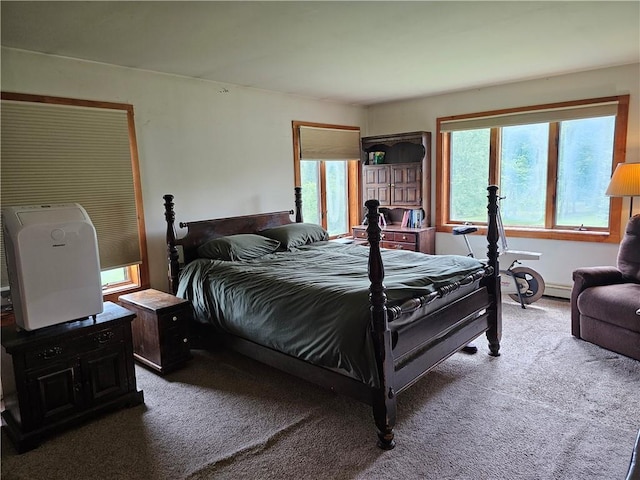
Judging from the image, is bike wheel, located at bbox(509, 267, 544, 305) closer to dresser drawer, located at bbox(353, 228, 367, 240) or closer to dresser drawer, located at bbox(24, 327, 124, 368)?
dresser drawer, located at bbox(353, 228, 367, 240)

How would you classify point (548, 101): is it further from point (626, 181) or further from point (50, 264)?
point (50, 264)

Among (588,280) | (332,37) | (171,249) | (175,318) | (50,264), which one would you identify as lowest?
(175,318)

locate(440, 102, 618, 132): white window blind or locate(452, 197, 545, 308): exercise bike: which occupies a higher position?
locate(440, 102, 618, 132): white window blind

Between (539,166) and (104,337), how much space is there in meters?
4.71

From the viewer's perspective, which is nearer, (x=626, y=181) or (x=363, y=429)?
(x=363, y=429)

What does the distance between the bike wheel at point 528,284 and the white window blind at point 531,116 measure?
167 cm

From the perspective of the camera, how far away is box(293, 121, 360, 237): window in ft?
17.7

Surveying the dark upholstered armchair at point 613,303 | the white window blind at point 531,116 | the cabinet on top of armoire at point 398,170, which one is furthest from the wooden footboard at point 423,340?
the cabinet on top of armoire at point 398,170

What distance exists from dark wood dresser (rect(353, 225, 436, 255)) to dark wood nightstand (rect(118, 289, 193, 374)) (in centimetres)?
289

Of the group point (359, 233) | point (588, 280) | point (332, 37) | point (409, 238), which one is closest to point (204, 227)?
point (332, 37)

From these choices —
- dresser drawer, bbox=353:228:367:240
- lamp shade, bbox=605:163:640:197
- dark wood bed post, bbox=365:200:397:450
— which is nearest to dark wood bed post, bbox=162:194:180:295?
dark wood bed post, bbox=365:200:397:450

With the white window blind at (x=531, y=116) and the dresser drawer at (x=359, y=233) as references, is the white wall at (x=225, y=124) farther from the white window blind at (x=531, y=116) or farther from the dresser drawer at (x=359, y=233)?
the dresser drawer at (x=359, y=233)

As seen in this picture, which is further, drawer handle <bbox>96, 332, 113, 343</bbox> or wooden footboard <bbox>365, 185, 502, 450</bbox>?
drawer handle <bbox>96, 332, 113, 343</bbox>

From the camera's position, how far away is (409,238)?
5516 millimetres
